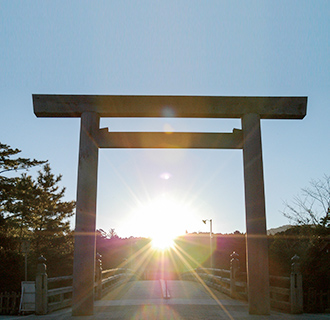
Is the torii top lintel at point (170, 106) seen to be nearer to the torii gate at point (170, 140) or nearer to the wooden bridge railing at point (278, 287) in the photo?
the torii gate at point (170, 140)

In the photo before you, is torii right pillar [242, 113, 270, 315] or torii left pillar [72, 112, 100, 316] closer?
torii left pillar [72, 112, 100, 316]

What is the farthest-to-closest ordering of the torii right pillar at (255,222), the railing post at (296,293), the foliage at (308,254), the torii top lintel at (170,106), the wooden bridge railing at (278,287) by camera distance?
the foliage at (308,254) < the wooden bridge railing at (278,287) < the railing post at (296,293) < the torii top lintel at (170,106) < the torii right pillar at (255,222)

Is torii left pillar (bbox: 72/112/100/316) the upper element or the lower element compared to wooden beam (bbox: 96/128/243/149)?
lower

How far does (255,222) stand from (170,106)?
149 inches

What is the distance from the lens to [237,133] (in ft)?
38.3

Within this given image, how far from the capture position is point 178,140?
11.7 m

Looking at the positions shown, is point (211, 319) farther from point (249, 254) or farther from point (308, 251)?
point (308, 251)

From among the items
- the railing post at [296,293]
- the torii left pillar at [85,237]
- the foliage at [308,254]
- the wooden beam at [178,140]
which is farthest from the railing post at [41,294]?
the foliage at [308,254]

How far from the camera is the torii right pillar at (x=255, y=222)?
34.2ft

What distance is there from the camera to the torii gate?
1039cm

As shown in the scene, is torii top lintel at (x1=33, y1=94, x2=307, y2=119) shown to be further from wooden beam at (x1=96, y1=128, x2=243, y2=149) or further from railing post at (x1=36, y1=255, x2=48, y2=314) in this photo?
railing post at (x1=36, y1=255, x2=48, y2=314)

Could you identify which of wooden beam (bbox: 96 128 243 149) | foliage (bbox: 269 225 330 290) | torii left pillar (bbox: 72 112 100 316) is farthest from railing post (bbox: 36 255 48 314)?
foliage (bbox: 269 225 330 290)

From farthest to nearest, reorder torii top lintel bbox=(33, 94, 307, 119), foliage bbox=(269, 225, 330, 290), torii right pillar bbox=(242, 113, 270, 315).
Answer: foliage bbox=(269, 225, 330, 290), torii top lintel bbox=(33, 94, 307, 119), torii right pillar bbox=(242, 113, 270, 315)

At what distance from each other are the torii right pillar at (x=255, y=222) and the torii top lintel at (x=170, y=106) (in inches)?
15.8
